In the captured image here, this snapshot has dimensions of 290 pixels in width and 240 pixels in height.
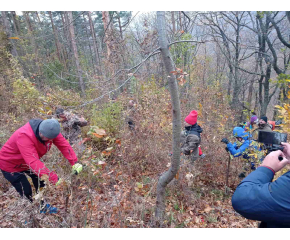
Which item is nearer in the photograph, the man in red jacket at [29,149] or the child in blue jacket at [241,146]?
the man in red jacket at [29,149]

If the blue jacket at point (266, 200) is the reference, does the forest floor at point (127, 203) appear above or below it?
below

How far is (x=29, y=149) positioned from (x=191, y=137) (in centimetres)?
300

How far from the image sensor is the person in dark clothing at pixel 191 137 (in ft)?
12.7

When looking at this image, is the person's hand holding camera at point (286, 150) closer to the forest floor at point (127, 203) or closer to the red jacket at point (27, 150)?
the forest floor at point (127, 203)

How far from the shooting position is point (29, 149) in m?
2.48

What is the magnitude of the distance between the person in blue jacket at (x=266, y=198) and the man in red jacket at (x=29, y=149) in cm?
208

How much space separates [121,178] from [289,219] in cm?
301

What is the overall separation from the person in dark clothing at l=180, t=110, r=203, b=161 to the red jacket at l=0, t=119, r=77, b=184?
2.38m

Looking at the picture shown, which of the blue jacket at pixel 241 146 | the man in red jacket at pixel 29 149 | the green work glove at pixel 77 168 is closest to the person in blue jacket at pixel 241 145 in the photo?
the blue jacket at pixel 241 146

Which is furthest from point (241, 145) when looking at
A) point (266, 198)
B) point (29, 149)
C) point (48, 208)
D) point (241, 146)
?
point (29, 149)

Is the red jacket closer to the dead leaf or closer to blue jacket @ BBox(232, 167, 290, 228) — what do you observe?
blue jacket @ BBox(232, 167, 290, 228)

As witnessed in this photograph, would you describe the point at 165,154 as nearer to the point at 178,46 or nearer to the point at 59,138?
the point at 59,138

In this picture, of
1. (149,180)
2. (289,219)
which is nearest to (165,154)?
(149,180)

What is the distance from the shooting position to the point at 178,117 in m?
2.24
